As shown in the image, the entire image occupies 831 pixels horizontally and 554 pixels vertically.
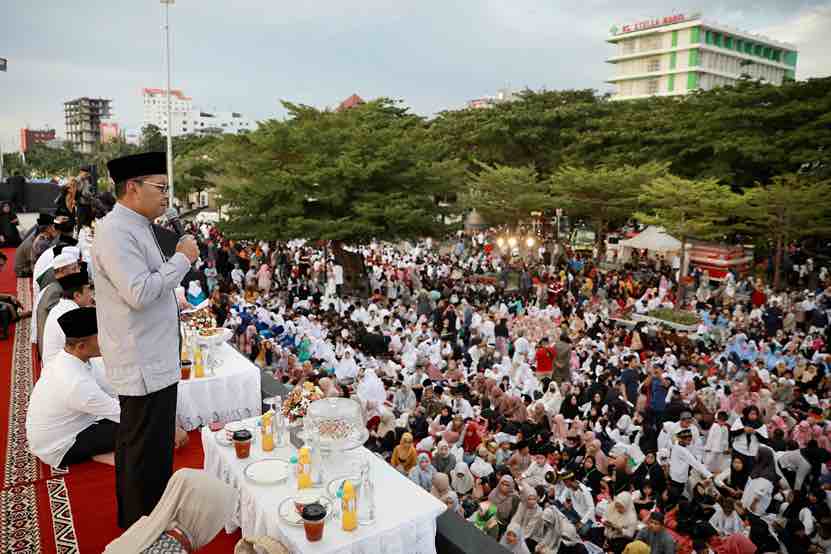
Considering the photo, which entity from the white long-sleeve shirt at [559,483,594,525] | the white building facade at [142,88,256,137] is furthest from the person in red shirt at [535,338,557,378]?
the white building facade at [142,88,256,137]

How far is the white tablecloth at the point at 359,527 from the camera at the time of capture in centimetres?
245

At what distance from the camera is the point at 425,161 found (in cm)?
1756

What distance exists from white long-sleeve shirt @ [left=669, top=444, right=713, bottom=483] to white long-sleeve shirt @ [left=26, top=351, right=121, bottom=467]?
576 cm

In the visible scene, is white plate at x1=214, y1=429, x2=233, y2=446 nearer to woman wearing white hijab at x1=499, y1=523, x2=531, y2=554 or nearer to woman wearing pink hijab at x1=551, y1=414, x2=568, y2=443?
woman wearing white hijab at x1=499, y1=523, x2=531, y2=554

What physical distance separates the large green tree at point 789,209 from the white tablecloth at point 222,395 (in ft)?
55.6

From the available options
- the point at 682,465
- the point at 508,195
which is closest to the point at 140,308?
the point at 682,465

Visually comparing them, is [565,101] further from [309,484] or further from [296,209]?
[309,484]

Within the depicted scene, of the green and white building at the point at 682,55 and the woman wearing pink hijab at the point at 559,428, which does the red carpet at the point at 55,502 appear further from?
the green and white building at the point at 682,55

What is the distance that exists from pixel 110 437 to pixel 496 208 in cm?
2090

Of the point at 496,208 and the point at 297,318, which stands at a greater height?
the point at 496,208

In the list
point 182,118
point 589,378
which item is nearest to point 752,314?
point 589,378

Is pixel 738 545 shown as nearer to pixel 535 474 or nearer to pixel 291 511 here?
pixel 535 474

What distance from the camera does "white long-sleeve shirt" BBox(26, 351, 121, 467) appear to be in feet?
10.7

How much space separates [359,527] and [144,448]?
0.98m
